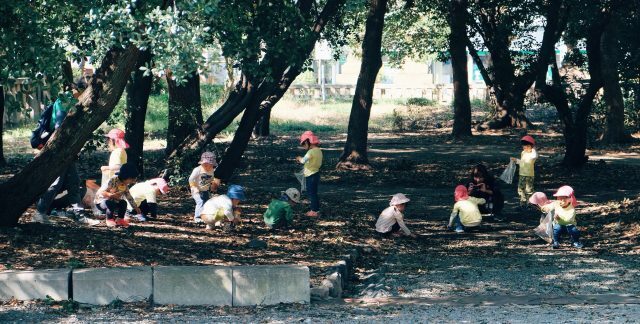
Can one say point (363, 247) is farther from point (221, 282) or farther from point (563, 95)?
point (563, 95)

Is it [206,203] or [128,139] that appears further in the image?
[128,139]

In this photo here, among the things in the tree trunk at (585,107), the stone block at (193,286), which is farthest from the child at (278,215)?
the tree trunk at (585,107)

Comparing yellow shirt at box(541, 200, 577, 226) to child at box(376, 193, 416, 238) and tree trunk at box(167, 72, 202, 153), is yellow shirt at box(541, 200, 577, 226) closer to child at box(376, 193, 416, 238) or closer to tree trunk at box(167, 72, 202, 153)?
child at box(376, 193, 416, 238)

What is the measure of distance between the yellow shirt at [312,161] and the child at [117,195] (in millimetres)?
3039

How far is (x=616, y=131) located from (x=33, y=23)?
2049 cm

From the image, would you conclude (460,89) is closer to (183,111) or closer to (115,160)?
(183,111)

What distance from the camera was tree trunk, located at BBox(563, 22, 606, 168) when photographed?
68.4 ft

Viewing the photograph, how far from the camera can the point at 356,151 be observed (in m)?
22.9

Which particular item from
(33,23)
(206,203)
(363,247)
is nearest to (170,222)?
(206,203)

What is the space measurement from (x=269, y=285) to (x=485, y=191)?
287 inches

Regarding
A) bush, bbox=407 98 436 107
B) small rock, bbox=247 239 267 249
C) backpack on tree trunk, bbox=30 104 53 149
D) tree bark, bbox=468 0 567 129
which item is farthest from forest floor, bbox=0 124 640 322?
bush, bbox=407 98 436 107

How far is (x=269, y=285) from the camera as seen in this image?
964 cm

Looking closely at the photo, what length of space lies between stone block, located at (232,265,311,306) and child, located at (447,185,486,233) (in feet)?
19.1

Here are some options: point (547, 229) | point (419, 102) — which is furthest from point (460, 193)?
point (419, 102)
